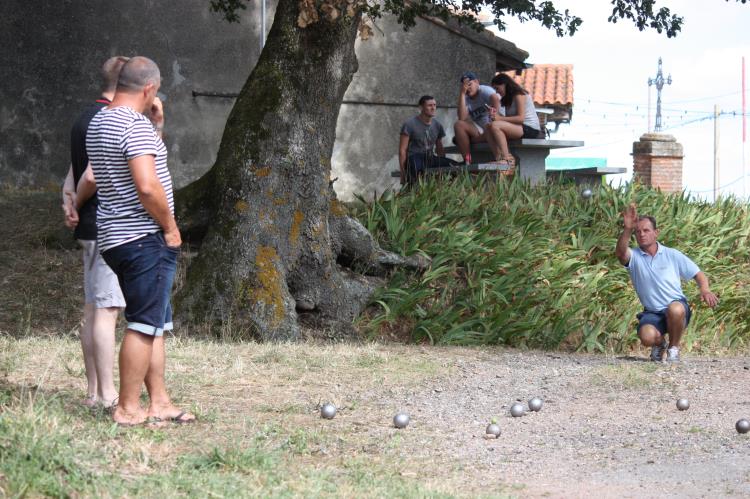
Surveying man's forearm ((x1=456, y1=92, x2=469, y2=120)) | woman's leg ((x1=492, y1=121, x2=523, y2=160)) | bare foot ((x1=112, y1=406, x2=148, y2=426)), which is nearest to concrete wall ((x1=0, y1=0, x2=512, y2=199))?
man's forearm ((x1=456, y1=92, x2=469, y2=120))

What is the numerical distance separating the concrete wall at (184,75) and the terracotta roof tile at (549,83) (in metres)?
7.66

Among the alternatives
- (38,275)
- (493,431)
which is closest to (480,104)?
(38,275)

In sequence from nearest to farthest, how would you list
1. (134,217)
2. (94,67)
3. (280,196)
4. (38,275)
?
(134,217) → (280,196) → (38,275) → (94,67)

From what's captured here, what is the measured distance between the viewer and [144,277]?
500cm

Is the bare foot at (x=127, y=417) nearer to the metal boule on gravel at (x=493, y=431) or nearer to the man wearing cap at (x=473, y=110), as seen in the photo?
the metal boule on gravel at (x=493, y=431)

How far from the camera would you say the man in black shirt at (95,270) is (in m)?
5.40

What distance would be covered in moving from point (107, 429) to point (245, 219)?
16.0 feet

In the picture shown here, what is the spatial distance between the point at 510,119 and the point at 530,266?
3005mm

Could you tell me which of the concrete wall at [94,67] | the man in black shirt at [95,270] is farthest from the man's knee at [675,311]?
the concrete wall at [94,67]

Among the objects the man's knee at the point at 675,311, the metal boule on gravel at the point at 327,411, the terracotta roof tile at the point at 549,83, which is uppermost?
the terracotta roof tile at the point at 549,83

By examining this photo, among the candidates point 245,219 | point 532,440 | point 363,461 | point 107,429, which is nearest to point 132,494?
point 107,429

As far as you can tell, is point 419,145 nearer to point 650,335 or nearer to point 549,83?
point 650,335

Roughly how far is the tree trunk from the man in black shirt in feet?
12.4

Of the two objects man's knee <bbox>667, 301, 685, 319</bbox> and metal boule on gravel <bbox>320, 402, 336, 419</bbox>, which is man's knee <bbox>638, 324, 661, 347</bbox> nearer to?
man's knee <bbox>667, 301, 685, 319</bbox>
